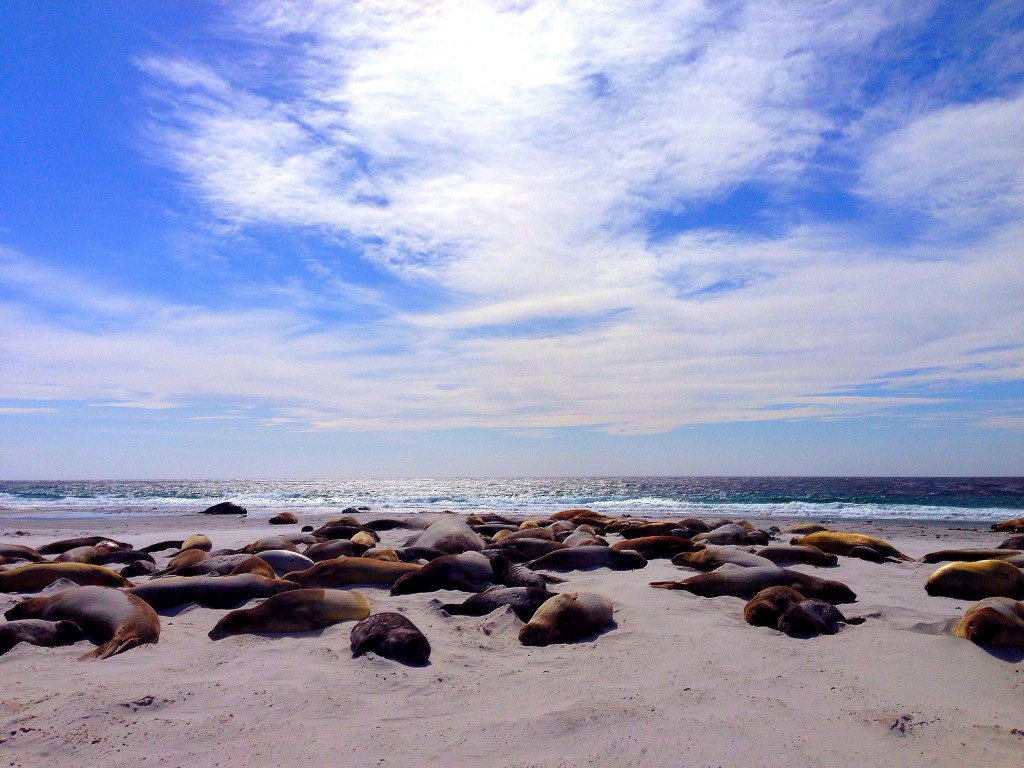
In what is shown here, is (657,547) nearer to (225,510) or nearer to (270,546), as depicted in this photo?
(270,546)

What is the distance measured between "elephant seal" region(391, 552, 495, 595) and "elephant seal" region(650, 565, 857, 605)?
84.5 inches

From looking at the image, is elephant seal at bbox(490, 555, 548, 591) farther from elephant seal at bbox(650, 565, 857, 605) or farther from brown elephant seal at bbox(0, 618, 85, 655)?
brown elephant seal at bbox(0, 618, 85, 655)

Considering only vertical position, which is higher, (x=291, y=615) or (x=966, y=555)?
(x=291, y=615)

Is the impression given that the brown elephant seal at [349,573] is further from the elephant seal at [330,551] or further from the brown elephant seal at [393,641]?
the brown elephant seal at [393,641]

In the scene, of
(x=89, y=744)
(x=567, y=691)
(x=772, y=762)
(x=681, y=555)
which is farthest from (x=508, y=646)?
(x=681, y=555)

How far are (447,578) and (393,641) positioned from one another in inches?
104

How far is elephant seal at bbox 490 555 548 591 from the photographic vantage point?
7160mm

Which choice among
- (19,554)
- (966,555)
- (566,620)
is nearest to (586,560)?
(566,620)

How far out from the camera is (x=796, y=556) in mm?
10211

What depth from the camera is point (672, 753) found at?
3.33 m

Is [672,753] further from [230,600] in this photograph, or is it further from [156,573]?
[156,573]

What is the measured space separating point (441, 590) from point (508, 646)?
230cm

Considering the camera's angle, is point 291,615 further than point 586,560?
No

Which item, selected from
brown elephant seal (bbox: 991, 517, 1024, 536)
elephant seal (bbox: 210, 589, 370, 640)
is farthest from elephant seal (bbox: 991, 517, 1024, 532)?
elephant seal (bbox: 210, 589, 370, 640)
